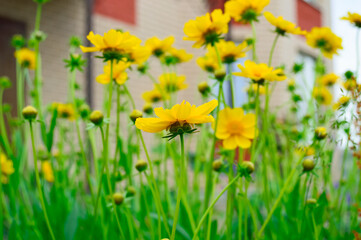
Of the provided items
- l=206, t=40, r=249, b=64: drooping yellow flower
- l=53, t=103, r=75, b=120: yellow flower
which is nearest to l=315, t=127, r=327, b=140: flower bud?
l=206, t=40, r=249, b=64: drooping yellow flower

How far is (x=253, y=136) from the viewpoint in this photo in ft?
1.66

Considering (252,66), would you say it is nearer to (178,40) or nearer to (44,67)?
(44,67)

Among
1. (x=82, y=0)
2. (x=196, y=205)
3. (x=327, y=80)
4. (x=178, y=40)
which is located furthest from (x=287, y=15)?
(x=196, y=205)

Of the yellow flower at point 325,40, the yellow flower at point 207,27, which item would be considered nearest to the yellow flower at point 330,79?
the yellow flower at point 325,40

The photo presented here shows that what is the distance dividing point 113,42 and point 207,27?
146 mm

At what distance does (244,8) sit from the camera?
26.7 inches

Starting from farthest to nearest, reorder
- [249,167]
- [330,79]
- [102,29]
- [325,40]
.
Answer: [102,29]
[330,79]
[325,40]
[249,167]

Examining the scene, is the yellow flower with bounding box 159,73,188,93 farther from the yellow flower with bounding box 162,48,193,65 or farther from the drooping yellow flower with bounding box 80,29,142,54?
the drooping yellow flower with bounding box 80,29,142,54

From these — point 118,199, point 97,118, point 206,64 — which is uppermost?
point 206,64

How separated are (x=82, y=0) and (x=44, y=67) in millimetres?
659

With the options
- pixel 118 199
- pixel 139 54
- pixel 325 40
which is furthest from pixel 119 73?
pixel 325 40

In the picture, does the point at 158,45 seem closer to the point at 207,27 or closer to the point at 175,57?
the point at 175,57

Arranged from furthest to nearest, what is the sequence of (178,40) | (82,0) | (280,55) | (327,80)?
(280,55), (178,40), (82,0), (327,80)

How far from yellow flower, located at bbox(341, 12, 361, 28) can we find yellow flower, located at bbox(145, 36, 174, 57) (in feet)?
1.00
